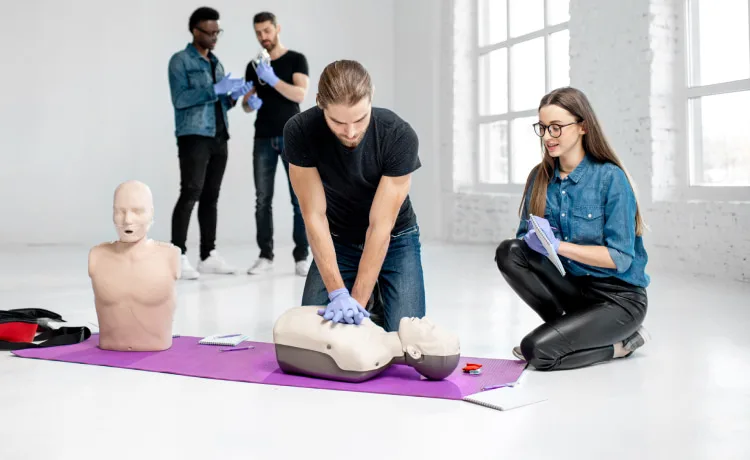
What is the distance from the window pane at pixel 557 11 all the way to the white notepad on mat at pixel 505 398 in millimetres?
4348

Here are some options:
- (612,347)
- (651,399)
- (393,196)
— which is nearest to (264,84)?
(393,196)

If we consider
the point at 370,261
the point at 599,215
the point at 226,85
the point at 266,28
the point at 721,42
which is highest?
the point at 266,28

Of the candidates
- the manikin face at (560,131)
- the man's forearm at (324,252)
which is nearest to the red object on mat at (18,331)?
the man's forearm at (324,252)

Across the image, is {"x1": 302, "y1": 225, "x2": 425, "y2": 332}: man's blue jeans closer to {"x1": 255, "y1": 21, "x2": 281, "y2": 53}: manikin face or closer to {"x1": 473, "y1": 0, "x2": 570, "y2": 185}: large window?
{"x1": 255, "y1": 21, "x2": 281, "y2": 53}: manikin face

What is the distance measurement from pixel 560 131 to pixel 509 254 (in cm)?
40

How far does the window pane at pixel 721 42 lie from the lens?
4227mm

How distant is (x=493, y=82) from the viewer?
678 cm

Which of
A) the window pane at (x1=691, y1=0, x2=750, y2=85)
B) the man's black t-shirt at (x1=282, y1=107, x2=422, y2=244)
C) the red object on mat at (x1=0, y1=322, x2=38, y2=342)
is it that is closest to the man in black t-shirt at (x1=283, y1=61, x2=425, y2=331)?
the man's black t-shirt at (x1=282, y1=107, x2=422, y2=244)

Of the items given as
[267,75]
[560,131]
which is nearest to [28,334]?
[560,131]

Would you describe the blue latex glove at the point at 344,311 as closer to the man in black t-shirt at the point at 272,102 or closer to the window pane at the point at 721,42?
the man in black t-shirt at the point at 272,102

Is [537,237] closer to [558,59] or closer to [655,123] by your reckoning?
[655,123]

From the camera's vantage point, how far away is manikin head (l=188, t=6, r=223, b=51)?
435 centimetres

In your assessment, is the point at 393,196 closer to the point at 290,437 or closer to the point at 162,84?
the point at 290,437

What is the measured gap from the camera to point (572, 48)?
5.29m
